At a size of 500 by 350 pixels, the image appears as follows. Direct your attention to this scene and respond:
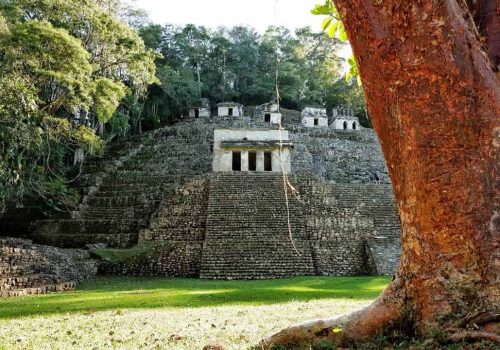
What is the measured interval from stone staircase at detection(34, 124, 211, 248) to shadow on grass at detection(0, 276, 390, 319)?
17.1 feet

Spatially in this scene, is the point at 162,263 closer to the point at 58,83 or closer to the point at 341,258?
the point at 341,258

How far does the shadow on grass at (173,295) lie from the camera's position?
8.31 metres

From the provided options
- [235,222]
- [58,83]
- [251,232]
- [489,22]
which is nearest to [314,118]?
[235,222]

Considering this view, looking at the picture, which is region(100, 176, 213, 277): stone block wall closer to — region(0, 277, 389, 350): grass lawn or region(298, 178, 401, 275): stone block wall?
region(0, 277, 389, 350): grass lawn

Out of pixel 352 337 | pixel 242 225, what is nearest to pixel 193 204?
pixel 242 225

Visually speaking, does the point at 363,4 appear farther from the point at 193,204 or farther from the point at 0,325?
the point at 193,204

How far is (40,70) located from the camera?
1542 centimetres

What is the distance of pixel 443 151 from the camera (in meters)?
2.90

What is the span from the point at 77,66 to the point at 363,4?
15.2m

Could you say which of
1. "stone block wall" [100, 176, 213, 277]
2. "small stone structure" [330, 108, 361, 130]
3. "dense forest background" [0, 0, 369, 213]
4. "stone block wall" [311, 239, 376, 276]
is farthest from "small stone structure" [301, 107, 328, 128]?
"stone block wall" [311, 239, 376, 276]

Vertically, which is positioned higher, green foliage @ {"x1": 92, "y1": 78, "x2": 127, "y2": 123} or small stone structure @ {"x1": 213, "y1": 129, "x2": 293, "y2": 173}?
green foliage @ {"x1": 92, "y1": 78, "x2": 127, "y2": 123}

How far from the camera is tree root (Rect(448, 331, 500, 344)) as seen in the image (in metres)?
2.62

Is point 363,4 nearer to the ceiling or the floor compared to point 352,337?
nearer to the ceiling

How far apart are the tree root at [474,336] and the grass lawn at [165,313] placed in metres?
1.71
